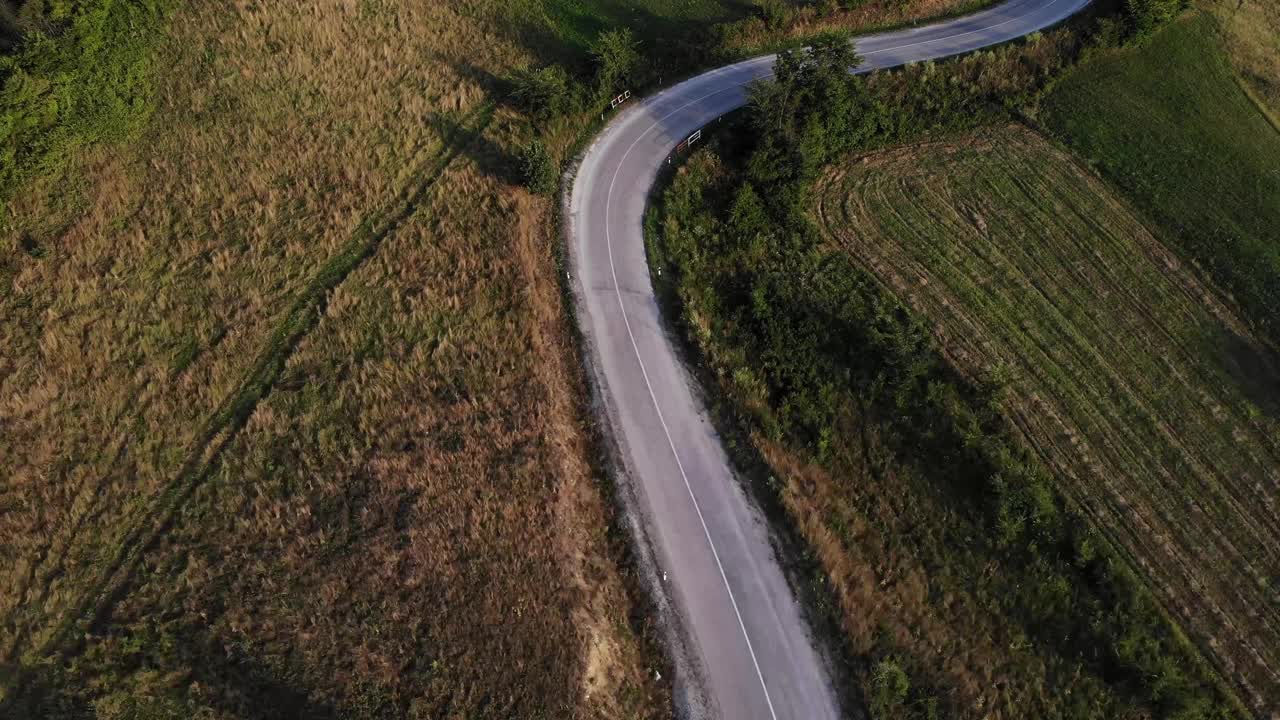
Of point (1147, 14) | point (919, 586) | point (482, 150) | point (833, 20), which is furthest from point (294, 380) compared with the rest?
point (1147, 14)

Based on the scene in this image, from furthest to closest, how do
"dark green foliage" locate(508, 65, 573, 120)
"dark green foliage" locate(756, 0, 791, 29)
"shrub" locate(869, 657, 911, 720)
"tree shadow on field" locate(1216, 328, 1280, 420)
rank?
"dark green foliage" locate(756, 0, 791, 29) → "dark green foliage" locate(508, 65, 573, 120) → "tree shadow on field" locate(1216, 328, 1280, 420) → "shrub" locate(869, 657, 911, 720)

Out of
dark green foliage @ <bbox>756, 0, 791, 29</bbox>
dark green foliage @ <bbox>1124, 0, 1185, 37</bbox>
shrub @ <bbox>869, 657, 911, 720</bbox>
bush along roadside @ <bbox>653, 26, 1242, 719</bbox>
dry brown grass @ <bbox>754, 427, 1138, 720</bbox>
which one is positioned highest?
dark green foliage @ <bbox>1124, 0, 1185, 37</bbox>

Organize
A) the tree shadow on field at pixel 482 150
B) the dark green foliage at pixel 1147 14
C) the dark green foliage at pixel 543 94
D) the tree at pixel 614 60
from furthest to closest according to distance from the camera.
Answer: the dark green foliage at pixel 1147 14 < the tree at pixel 614 60 < the dark green foliage at pixel 543 94 < the tree shadow on field at pixel 482 150

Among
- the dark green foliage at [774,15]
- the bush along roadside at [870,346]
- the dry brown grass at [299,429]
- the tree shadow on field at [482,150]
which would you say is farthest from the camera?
the dark green foliage at [774,15]

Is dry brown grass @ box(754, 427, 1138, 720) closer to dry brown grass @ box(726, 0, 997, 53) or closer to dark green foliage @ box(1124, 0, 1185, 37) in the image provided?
dry brown grass @ box(726, 0, 997, 53)

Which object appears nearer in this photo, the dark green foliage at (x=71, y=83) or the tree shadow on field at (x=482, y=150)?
the dark green foliage at (x=71, y=83)

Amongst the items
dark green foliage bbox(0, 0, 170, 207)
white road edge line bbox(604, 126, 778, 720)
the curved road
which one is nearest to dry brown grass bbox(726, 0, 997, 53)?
the curved road

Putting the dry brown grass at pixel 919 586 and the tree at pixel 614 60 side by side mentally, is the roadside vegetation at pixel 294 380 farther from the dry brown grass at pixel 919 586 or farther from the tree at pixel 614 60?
the dry brown grass at pixel 919 586

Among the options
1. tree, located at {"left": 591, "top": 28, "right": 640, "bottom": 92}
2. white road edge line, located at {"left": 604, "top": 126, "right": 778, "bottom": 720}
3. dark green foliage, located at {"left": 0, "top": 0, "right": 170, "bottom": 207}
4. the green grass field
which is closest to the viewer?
white road edge line, located at {"left": 604, "top": 126, "right": 778, "bottom": 720}

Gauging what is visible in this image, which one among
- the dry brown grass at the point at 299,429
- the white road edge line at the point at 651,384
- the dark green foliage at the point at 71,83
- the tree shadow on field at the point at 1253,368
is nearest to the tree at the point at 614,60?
the white road edge line at the point at 651,384
